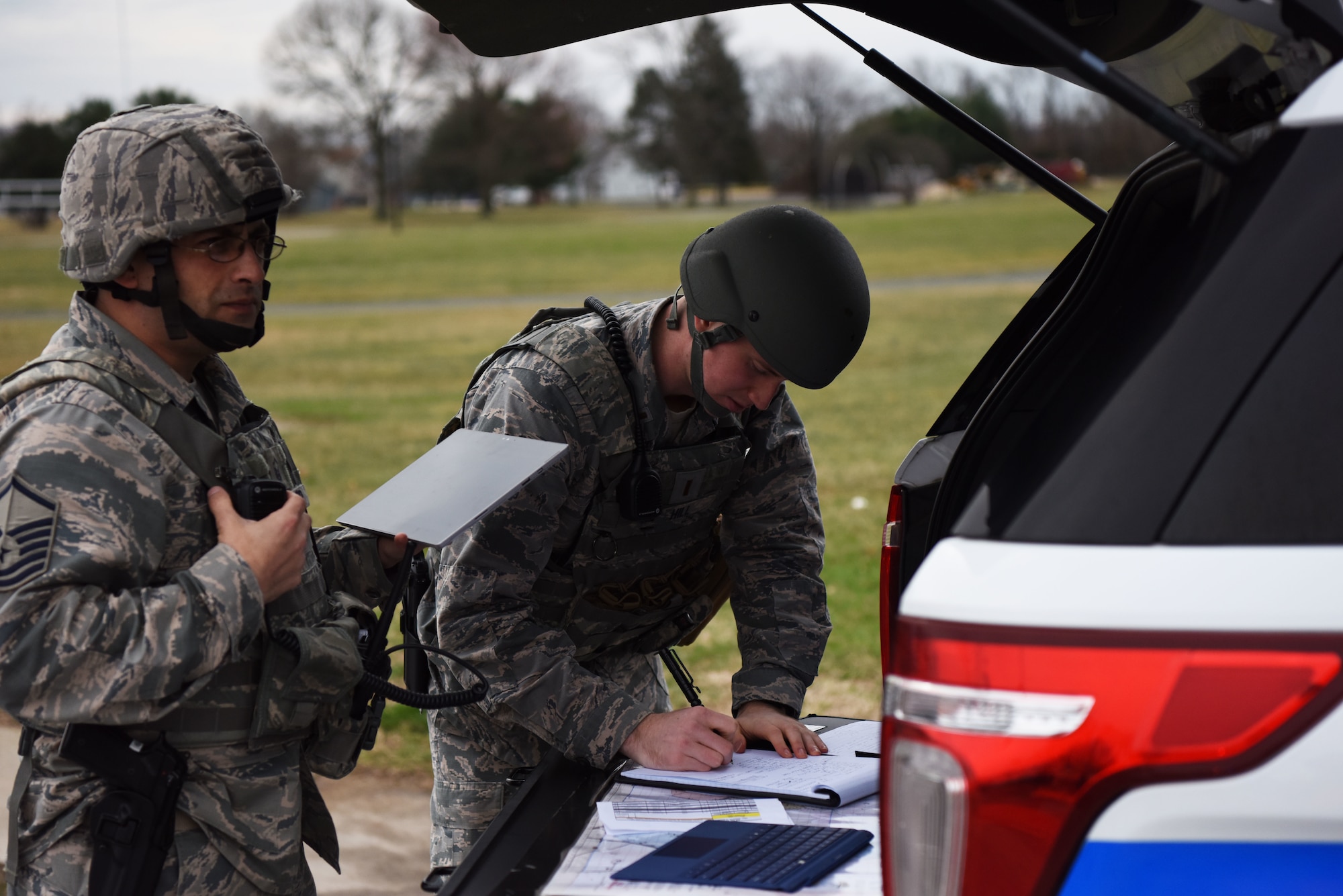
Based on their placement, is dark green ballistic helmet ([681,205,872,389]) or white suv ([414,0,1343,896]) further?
dark green ballistic helmet ([681,205,872,389])

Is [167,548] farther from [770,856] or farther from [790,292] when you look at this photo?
[790,292]

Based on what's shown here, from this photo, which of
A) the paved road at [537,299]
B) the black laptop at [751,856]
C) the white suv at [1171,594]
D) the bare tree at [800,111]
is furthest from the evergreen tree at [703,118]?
the white suv at [1171,594]

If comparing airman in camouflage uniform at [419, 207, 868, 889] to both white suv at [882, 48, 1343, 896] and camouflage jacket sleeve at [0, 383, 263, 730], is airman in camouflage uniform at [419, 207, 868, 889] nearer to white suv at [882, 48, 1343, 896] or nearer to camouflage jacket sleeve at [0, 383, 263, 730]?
camouflage jacket sleeve at [0, 383, 263, 730]

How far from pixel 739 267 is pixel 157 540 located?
1.19 m

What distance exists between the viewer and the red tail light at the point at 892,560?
2348mm

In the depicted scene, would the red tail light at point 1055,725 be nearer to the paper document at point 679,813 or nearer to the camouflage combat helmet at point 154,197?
the paper document at point 679,813

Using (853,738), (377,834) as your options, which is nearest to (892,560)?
(853,738)

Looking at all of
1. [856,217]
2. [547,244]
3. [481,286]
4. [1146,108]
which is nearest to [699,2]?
[1146,108]

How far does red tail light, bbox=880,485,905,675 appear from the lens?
7.70ft

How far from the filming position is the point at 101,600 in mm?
1809

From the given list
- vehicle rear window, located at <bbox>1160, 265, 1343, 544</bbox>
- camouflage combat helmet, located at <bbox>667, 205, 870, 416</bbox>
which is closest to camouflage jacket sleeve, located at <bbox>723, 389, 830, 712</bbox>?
camouflage combat helmet, located at <bbox>667, 205, 870, 416</bbox>

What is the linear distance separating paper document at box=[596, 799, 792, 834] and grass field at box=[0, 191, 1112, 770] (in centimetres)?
319

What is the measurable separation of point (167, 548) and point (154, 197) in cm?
56

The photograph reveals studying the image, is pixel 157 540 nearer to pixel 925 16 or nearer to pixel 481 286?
pixel 925 16
